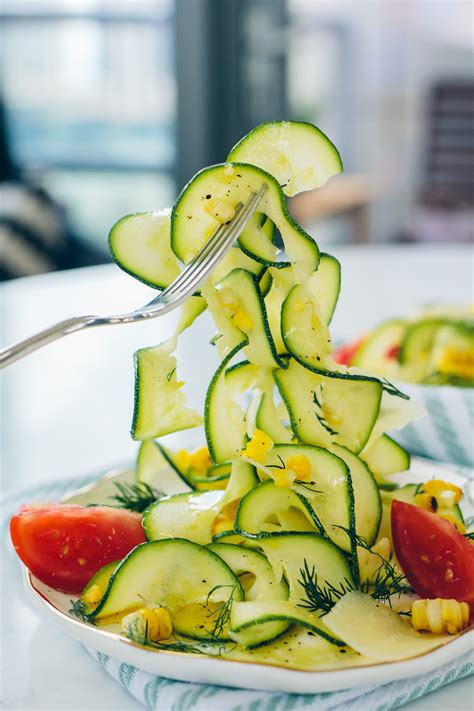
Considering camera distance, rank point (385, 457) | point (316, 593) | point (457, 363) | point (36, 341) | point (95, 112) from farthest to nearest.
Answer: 1. point (95, 112)
2. point (457, 363)
3. point (385, 457)
4. point (316, 593)
5. point (36, 341)

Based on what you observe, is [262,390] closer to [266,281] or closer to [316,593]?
[266,281]

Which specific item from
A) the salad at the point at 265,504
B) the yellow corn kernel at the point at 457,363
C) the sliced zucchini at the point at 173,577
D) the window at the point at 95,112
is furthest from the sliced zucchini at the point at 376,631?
the window at the point at 95,112

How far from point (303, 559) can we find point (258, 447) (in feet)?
0.38

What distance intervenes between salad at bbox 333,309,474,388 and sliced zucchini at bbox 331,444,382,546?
25.1 inches

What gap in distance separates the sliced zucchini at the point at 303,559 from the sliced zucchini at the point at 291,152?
329mm

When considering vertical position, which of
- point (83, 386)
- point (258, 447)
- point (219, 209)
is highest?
point (219, 209)

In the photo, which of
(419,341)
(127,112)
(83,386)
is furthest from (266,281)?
(127,112)

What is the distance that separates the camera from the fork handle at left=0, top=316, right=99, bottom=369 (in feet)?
2.30

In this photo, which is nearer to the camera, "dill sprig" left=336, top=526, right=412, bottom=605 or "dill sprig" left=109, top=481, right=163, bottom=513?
"dill sprig" left=336, top=526, right=412, bottom=605

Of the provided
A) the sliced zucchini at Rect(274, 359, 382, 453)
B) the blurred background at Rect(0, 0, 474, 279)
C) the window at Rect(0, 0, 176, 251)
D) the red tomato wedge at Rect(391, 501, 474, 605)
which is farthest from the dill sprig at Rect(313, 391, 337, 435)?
the window at Rect(0, 0, 176, 251)

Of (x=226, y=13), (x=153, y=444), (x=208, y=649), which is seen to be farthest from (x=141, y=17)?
(x=208, y=649)

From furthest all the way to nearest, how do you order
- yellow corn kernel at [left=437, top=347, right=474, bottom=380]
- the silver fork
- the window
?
1. the window
2. yellow corn kernel at [left=437, top=347, right=474, bottom=380]
3. the silver fork

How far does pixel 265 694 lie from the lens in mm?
752

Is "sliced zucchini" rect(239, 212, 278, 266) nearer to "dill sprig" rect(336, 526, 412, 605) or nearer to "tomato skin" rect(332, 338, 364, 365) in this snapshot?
"dill sprig" rect(336, 526, 412, 605)
